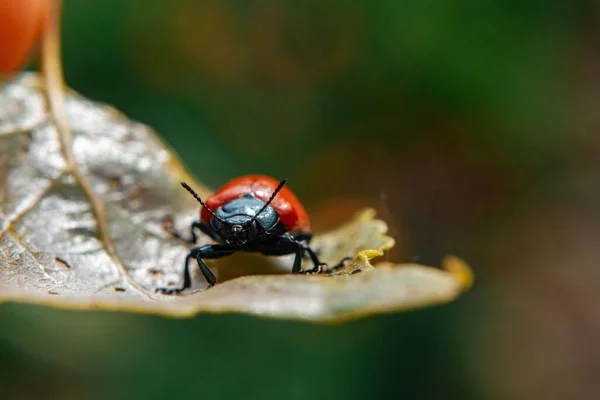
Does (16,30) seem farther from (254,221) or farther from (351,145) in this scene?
(351,145)

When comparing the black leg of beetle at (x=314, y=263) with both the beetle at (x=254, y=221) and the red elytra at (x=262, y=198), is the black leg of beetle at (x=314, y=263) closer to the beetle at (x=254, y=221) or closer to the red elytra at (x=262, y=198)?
the beetle at (x=254, y=221)

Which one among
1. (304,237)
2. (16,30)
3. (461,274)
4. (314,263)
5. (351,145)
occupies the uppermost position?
(351,145)

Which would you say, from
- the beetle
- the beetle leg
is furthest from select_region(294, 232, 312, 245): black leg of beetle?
the beetle leg

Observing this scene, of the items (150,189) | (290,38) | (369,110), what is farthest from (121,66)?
(150,189)

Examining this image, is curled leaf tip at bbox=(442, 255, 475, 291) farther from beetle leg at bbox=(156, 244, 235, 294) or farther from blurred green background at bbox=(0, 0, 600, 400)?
blurred green background at bbox=(0, 0, 600, 400)

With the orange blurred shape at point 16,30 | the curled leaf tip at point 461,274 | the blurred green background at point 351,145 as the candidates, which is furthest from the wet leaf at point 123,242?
the blurred green background at point 351,145

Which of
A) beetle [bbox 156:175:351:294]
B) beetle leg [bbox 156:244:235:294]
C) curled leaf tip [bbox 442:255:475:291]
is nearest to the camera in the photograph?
curled leaf tip [bbox 442:255:475:291]

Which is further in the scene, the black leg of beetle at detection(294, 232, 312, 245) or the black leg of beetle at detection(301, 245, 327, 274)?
the black leg of beetle at detection(294, 232, 312, 245)

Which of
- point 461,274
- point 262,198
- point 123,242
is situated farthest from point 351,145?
point 461,274
